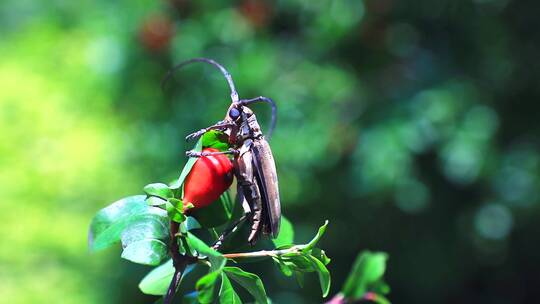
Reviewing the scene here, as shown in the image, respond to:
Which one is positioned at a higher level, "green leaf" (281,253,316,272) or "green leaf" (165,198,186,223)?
"green leaf" (165,198,186,223)

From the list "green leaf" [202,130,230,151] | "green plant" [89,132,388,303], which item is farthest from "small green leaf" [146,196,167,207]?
"green leaf" [202,130,230,151]

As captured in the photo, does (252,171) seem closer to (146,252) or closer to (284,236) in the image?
(284,236)

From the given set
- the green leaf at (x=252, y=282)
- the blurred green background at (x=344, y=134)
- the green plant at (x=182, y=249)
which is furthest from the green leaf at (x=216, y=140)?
the blurred green background at (x=344, y=134)

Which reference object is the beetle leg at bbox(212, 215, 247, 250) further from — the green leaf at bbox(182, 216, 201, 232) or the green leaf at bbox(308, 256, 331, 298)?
→ the green leaf at bbox(308, 256, 331, 298)

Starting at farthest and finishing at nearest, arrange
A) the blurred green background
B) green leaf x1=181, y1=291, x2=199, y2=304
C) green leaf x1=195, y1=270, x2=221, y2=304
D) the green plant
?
the blurred green background, green leaf x1=181, y1=291, x2=199, y2=304, the green plant, green leaf x1=195, y1=270, x2=221, y2=304

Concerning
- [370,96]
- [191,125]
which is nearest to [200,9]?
[191,125]

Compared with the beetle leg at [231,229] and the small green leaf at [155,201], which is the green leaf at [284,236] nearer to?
the beetle leg at [231,229]
